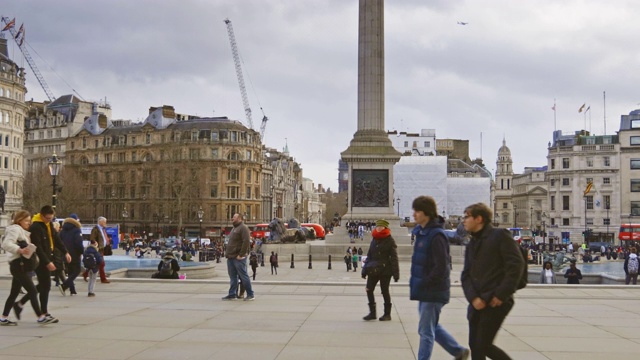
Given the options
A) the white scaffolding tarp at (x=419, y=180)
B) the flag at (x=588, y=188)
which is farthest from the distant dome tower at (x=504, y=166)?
the flag at (x=588, y=188)

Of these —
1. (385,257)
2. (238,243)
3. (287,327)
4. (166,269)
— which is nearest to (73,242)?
(238,243)

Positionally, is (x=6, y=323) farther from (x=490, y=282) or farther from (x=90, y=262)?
(x=490, y=282)

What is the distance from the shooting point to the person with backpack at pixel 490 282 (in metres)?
6.82

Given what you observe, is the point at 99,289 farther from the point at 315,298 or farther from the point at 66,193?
the point at 66,193

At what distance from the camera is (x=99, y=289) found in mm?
17234

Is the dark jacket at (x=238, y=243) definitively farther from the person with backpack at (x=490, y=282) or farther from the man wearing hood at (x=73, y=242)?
the person with backpack at (x=490, y=282)

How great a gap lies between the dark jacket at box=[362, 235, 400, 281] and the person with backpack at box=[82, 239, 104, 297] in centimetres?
699

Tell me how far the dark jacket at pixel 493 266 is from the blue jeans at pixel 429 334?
0.96 m

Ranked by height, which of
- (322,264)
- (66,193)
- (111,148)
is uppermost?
(111,148)

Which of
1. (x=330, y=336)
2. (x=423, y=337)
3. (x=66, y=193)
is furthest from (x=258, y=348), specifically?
(x=66, y=193)

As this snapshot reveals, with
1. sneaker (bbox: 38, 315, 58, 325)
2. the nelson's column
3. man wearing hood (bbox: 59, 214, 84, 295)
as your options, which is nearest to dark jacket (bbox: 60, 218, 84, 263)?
man wearing hood (bbox: 59, 214, 84, 295)

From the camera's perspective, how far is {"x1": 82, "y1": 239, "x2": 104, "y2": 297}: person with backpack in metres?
15.7

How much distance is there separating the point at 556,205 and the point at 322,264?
214 feet

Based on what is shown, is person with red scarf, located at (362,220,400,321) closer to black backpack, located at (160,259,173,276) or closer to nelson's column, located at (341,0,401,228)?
black backpack, located at (160,259,173,276)
